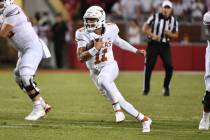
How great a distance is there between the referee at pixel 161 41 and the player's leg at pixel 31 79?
456 centimetres

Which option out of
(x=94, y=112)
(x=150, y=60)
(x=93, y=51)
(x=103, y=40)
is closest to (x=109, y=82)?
(x=93, y=51)

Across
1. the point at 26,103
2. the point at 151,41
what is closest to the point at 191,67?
the point at 151,41

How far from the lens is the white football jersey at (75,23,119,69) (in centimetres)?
1031

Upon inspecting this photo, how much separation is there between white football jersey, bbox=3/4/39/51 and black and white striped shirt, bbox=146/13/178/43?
4.65 m

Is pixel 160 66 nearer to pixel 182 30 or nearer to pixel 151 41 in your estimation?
pixel 182 30

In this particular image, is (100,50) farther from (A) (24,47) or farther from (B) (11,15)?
(B) (11,15)

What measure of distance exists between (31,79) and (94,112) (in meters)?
1.67

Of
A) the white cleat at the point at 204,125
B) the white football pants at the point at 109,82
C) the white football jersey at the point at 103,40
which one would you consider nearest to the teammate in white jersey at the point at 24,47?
the white football jersey at the point at 103,40

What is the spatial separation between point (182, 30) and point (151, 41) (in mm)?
7979

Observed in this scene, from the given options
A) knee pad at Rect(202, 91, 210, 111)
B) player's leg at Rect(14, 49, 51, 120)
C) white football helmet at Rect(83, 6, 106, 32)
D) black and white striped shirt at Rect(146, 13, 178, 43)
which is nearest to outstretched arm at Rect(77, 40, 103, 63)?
white football helmet at Rect(83, 6, 106, 32)

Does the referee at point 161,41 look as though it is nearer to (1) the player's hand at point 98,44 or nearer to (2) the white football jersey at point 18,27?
(2) the white football jersey at point 18,27

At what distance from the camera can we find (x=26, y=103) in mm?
13242

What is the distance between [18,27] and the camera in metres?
10.7

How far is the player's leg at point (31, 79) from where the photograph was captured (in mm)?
10547
